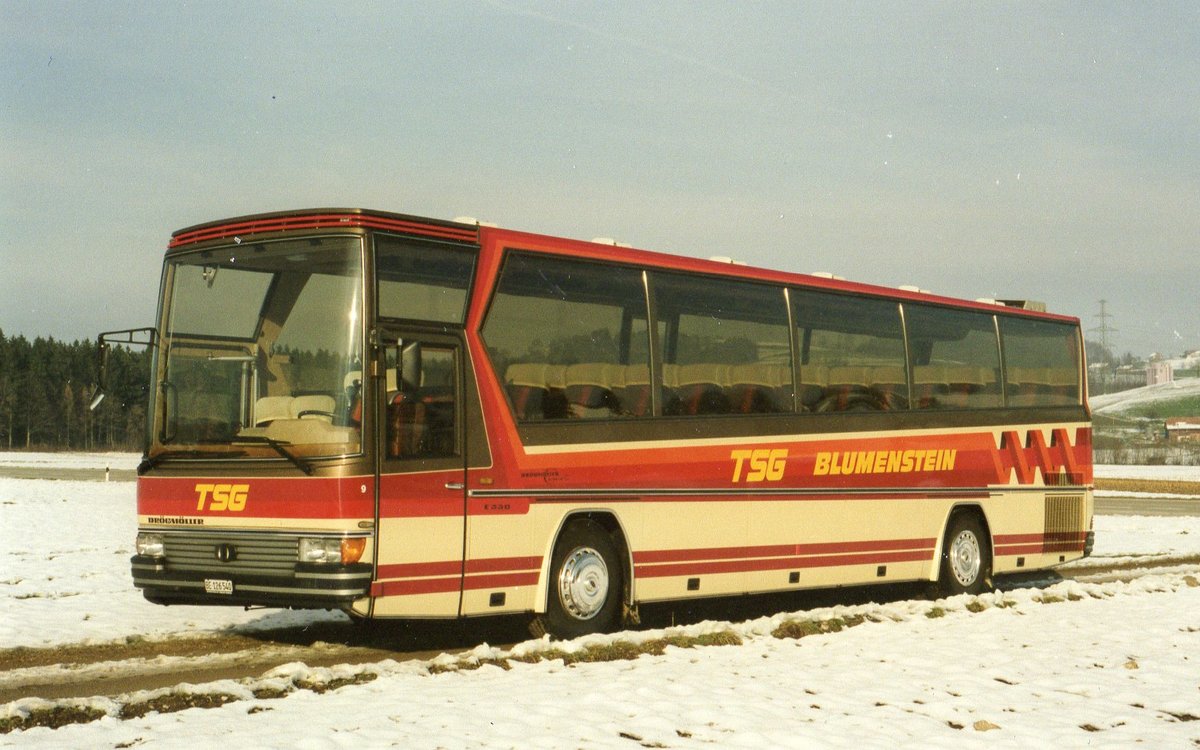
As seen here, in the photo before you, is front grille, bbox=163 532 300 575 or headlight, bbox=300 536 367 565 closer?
headlight, bbox=300 536 367 565

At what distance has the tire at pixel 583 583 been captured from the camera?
1210 cm

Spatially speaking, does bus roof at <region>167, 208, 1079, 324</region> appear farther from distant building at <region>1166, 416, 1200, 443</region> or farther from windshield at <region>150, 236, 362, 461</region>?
distant building at <region>1166, 416, 1200, 443</region>

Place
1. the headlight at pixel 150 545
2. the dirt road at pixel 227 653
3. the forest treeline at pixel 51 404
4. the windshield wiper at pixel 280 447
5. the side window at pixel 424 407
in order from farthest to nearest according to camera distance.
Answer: the forest treeline at pixel 51 404 < the headlight at pixel 150 545 < the side window at pixel 424 407 < the windshield wiper at pixel 280 447 < the dirt road at pixel 227 653

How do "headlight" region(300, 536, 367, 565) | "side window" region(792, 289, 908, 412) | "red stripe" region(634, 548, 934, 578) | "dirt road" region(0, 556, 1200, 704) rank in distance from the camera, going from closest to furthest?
"dirt road" region(0, 556, 1200, 704), "headlight" region(300, 536, 367, 565), "red stripe" region(634, 548, 934, 578), "side window" region(792, 289, 908, 412)

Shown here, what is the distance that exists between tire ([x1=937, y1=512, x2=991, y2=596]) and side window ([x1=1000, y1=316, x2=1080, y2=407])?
183cm

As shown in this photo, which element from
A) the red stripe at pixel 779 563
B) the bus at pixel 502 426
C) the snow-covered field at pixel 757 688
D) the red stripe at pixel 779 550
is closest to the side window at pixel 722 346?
the bus at pixel 502 426

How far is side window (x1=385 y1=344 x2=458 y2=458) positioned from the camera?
10656 millimetres

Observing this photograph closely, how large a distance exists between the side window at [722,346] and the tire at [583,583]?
1552mm

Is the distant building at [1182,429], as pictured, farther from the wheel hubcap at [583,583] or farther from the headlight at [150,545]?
the headlight at [150,545]

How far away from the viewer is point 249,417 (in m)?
10.9

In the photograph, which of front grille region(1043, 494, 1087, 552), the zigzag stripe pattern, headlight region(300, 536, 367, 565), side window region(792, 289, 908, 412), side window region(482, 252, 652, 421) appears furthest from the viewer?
front grille region(1043, 494, 1087, 552)

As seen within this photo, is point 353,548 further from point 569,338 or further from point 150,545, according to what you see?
point 569,338

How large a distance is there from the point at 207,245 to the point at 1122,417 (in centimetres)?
18719

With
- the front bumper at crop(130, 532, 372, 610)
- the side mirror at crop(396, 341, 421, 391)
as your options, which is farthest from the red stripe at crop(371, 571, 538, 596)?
the side mirror at crop(396, 341, 421, 391)
